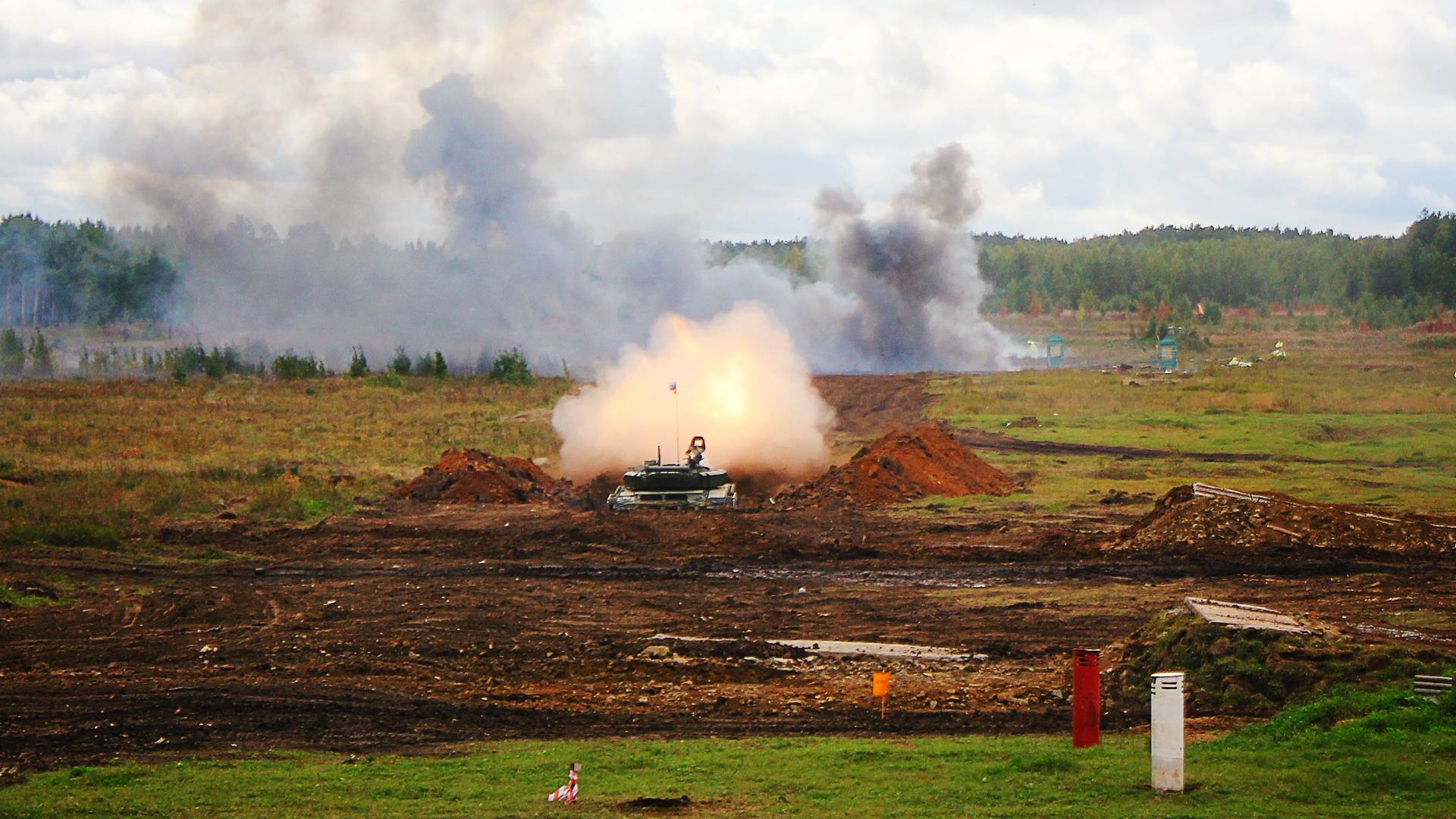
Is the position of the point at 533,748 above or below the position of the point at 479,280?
below

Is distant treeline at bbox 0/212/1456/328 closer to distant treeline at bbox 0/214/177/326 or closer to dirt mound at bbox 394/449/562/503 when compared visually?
distant treeline at bbox 0/214/177/326

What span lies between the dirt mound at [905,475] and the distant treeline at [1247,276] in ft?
204

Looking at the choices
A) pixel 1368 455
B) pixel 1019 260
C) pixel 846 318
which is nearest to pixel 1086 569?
pixel 1368 455

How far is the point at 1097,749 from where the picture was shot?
15.9 m

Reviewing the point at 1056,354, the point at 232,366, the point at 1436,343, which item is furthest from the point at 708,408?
the point at 1436,343

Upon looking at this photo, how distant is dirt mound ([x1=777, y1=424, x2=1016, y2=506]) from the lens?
43.9m

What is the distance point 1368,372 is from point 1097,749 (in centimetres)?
6555

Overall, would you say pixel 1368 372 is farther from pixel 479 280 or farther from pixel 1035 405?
pixel 479 280

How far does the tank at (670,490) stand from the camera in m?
41.8

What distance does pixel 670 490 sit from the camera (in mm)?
42094

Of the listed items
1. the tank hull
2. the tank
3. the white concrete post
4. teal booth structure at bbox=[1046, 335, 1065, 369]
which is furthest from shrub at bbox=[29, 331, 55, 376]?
the white concrete post

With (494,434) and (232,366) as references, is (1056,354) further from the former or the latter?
(232,366)

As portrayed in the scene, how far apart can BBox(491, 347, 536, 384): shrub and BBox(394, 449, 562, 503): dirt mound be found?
35104 millimetres

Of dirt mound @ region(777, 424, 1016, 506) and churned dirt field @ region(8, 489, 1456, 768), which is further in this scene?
dirt mound @ region(777, 424, 1016, 506)
